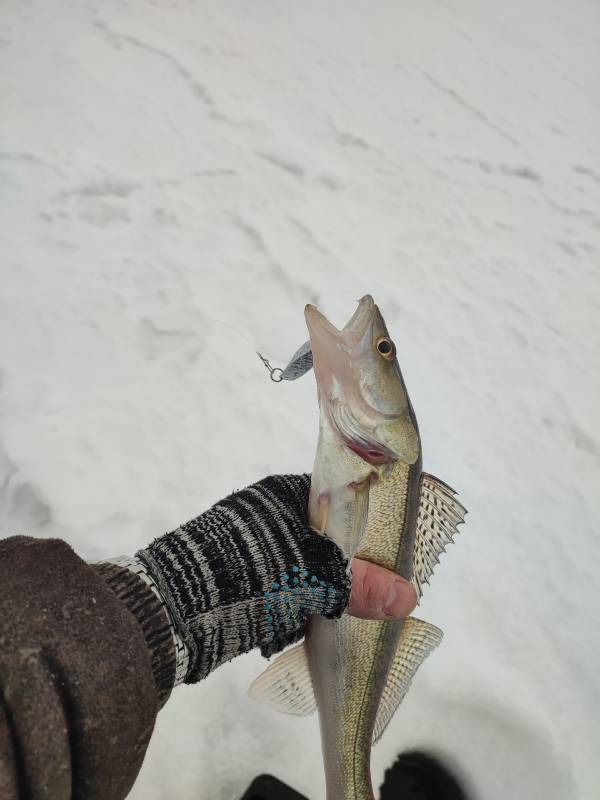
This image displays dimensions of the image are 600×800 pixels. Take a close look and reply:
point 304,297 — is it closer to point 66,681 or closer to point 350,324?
point 350,324

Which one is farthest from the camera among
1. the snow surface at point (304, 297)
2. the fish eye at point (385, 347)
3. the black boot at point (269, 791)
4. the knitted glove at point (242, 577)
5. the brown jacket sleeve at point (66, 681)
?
the snow surface at point (304, 297)

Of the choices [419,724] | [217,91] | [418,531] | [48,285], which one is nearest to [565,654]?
[419,724]

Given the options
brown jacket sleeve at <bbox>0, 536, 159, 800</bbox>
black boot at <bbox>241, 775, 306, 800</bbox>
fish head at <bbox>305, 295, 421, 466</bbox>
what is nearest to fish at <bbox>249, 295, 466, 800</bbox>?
fish head at <bbox>305, 295, 421, 466</bbox>

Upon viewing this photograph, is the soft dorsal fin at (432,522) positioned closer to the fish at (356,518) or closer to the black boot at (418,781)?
the fish at (356,518)

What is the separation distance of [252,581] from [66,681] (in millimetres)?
243

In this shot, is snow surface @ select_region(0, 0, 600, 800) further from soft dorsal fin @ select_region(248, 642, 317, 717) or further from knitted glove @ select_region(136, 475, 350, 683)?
knitted glove @ select_region(136, 475, 350, 683)

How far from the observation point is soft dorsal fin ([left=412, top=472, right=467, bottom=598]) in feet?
2.71

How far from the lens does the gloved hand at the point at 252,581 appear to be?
0.63 meters

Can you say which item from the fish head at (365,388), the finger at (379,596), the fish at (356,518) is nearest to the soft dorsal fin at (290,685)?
the fish at (356,518)

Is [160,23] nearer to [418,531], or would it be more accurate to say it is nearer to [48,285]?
[48,285]

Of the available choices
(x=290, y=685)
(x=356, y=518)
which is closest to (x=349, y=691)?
(x=290, y=685)

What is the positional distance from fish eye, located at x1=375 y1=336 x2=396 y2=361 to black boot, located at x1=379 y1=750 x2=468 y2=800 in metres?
0.69

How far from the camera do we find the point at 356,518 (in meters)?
0.76

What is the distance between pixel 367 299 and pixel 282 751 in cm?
74
